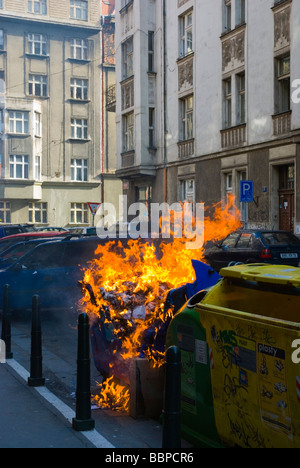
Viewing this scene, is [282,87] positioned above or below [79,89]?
below

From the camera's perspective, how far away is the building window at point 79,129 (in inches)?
1946

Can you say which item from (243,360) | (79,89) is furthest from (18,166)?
(243,360)

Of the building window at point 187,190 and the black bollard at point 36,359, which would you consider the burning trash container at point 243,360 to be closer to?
the black bollard at point 36,359

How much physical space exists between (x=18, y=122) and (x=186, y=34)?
22714 millimetres

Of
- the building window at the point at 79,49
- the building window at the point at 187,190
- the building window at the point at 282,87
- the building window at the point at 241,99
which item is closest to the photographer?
the building window at the point at 282,87

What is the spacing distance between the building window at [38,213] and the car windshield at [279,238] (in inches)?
1280

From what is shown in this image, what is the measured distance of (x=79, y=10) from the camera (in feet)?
162

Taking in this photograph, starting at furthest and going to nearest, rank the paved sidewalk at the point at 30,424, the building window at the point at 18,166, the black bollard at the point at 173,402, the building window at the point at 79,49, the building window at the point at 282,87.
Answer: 1. the building window at the point at 79,49
2. the building window at the point at 18,166
3. the building window at the point at 282,87
4. the paved sidewalk at the point at 30,424
5. the black bollard at the point at 173,402

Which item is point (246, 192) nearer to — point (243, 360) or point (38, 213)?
point (243, 360)

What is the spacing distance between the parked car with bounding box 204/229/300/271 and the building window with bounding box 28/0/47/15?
3616cm

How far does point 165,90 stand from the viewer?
29.4 meters

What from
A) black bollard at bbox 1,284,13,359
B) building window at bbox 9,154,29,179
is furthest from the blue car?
building window at bbox 9,154,29,179

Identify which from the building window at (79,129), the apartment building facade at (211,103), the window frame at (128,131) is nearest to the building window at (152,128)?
the apartment building facade at (211,103)

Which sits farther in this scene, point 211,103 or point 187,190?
point 187,190
